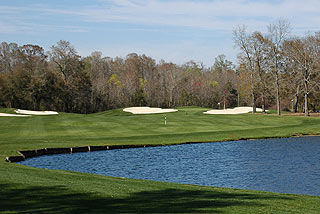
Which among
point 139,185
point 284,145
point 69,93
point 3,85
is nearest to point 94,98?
point 69,93

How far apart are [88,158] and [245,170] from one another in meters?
9.81

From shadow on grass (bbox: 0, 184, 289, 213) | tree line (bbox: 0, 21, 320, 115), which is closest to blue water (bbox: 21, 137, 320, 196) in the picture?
shadow on grass (bbox: 0, 184, 289, 213)

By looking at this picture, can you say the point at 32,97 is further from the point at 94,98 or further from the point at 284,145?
the point at 284,145

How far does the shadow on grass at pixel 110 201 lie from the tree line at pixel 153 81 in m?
45.7

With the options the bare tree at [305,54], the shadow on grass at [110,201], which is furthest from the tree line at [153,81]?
the shadow on grass at [110,201]

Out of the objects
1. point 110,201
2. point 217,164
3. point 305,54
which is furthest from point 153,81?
point 110,201

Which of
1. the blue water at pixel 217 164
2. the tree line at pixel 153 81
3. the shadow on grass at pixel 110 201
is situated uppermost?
the tree line at pixel 153 81

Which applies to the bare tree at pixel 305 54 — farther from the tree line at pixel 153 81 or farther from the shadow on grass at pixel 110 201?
the shadow on grass at pixel 110 201

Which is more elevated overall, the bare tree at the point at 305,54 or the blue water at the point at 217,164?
the bare tree at the point at 305,54

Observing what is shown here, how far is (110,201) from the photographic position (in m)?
11.3

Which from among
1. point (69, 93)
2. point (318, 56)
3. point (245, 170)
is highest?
point (318, 56)

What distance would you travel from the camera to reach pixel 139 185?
14672 mm

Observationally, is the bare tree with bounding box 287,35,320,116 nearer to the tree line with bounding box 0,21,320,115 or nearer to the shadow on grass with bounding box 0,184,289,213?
the tree line with bounding box 0,21,320,115

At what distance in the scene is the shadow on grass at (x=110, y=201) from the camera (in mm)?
10273
